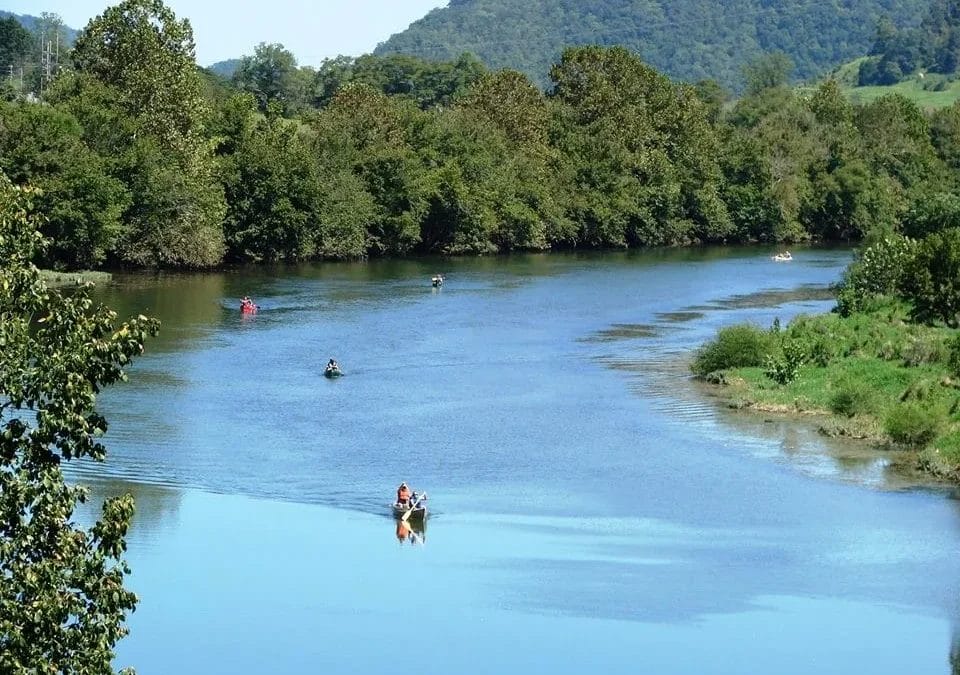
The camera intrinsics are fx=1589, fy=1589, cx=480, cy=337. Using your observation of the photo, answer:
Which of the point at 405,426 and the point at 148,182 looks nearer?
the point at 405,426

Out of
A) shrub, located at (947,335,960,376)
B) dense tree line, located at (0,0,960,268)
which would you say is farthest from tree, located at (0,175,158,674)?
dense tree line, located at (0,0,960,268)

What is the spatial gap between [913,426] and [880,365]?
7.74m

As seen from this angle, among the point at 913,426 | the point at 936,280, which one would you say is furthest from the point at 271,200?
the point at 913,426

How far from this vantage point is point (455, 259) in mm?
111688

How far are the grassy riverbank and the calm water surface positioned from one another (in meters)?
1.46

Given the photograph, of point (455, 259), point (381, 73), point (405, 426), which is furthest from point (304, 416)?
point (381, 73)

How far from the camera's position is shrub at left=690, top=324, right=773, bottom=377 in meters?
59.6

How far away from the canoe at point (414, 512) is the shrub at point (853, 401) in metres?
16.7

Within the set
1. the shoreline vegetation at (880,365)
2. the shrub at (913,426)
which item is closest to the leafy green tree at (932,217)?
the shoreline vegetation at (880,365)

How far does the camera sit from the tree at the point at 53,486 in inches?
721

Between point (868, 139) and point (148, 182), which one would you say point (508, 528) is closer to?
point (148, 182)

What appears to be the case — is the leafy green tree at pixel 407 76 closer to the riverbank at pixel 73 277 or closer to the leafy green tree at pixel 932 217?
the riverbank at pixel 73 277

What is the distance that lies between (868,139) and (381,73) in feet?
197

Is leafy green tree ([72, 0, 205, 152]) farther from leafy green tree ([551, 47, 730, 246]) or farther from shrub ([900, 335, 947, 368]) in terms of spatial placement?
shrub ([900, 335, 947, 368])
